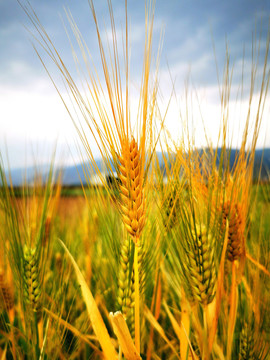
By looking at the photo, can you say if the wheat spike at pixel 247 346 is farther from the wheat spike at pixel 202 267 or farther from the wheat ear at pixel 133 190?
the wheat ear at pixel 133 190

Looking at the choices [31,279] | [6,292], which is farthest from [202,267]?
[6,292]

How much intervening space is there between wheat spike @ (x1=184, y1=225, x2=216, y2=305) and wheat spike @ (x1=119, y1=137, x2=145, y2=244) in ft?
0.49

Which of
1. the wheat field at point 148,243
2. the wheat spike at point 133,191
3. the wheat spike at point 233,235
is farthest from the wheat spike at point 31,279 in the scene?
the wheat spike at point 233,235

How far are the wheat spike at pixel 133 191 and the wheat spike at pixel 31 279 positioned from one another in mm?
347

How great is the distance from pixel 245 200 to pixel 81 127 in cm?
50

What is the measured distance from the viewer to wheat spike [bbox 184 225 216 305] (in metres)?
0.56

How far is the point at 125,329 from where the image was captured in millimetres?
433

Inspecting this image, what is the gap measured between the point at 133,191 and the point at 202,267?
239mm

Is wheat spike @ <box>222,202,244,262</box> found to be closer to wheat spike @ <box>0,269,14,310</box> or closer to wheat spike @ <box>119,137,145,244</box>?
wheat spike @ <box>119,137,145,244</box>

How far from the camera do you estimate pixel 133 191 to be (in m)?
0.52

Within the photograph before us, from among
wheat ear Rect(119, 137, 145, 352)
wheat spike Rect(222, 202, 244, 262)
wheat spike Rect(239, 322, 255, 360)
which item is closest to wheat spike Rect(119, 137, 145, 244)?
wheat ear Rect(119, 137, 145, 352)

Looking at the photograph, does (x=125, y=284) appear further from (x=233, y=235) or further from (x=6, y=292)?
(x=6, y=292)

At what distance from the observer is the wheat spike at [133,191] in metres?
0.51

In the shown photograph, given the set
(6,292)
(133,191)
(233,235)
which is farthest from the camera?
(6,292)
